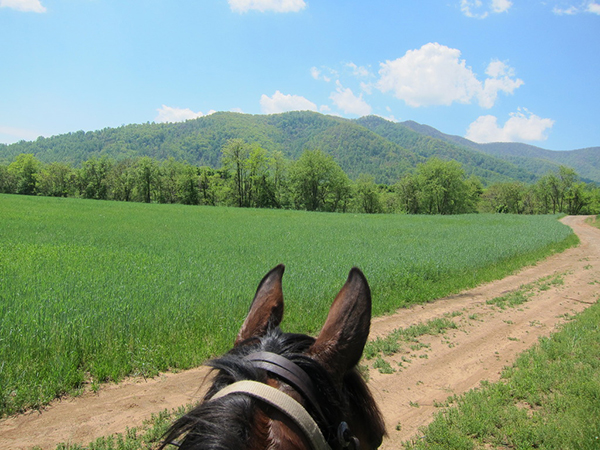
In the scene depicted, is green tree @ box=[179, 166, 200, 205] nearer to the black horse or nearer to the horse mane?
the black horse

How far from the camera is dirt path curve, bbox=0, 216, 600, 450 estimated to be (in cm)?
332

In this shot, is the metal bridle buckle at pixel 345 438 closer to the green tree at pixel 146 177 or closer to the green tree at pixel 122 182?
the green tree at pixel 146 177

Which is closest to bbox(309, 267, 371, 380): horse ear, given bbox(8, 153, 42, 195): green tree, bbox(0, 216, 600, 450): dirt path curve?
bbox(0, 216, 600, 450): dirt path curve

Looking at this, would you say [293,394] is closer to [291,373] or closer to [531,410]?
[291,373]

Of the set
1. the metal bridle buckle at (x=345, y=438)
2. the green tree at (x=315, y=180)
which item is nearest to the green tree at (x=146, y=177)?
the green tree at (x=315, y=180)

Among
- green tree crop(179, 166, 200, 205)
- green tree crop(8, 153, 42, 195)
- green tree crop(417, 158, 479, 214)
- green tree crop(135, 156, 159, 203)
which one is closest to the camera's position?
green tree crop(135, 156, 159, 203)

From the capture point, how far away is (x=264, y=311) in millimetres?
1554

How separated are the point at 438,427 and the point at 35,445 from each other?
3.85m

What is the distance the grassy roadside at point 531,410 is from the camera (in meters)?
3.20

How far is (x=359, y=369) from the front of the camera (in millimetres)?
1461

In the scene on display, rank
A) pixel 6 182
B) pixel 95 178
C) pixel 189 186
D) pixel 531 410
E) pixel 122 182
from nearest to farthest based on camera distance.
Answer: pixel 531 410
pixel 189 186
pixel 122 182
pixel 95 178
pixel 6 182

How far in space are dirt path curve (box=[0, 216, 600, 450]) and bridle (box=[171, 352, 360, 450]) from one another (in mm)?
1758

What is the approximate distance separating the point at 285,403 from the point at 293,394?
0.32 feet

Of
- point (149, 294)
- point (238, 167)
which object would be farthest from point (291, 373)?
point (238, 167)
